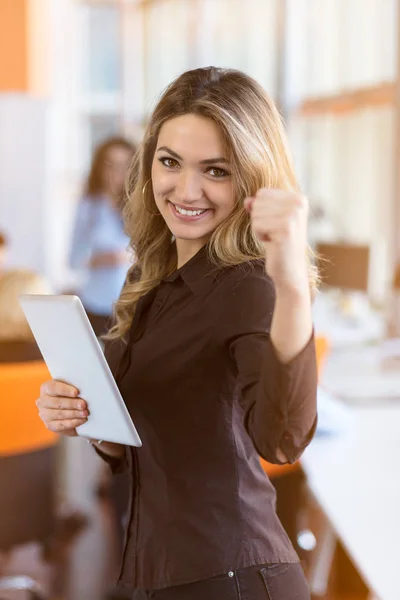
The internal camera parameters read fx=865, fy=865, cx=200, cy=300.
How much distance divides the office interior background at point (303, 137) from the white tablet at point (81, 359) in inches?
23.6

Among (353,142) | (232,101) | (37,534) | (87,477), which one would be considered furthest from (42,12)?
(232,101)

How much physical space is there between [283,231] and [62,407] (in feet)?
1.70

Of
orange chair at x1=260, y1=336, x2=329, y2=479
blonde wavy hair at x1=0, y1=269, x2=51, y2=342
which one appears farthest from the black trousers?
blonde wavy hair at x1=0, y1=269, x2=51, y2=342

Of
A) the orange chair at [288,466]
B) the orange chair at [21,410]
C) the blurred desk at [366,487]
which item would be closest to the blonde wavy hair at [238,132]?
the blurred desk at [366,487]

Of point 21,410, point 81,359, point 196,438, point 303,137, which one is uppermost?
point 303,137

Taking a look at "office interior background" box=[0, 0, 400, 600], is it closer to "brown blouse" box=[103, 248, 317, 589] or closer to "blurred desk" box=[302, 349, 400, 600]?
"blurred desk" box=[302, 349, 400, 600]

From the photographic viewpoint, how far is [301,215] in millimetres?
983

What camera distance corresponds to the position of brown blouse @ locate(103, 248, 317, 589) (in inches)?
48.5

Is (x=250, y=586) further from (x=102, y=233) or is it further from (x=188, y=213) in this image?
(x=102, y=233)

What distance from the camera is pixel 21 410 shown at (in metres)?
2.76

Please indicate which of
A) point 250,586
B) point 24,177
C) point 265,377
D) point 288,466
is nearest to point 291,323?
point 265,377

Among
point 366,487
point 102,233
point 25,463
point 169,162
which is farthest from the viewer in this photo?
point 102,233

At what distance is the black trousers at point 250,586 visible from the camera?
1.28m

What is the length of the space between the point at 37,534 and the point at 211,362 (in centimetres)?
189
